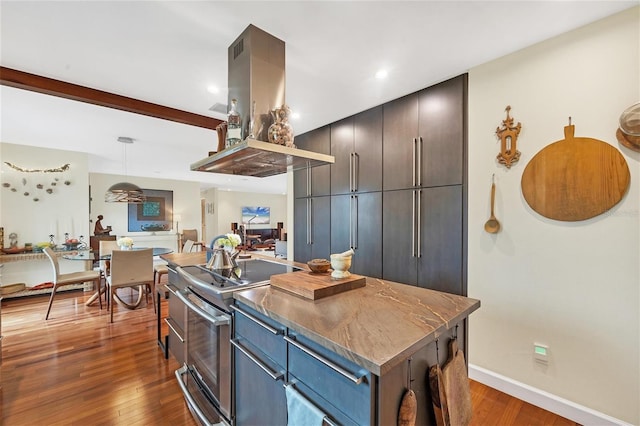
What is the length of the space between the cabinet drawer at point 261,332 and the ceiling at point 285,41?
1721mm

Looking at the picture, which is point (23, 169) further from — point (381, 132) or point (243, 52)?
point (381, 132)

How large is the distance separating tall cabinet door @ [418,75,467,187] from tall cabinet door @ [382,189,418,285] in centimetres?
27

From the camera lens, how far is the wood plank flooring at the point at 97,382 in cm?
179

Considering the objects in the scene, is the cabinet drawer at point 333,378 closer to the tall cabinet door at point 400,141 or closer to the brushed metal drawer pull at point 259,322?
the brushed metal drawer pull at point 259,322

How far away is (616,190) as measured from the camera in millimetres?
1593

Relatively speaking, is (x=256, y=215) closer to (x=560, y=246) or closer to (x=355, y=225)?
(x=355, y=225)

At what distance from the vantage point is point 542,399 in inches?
73.2

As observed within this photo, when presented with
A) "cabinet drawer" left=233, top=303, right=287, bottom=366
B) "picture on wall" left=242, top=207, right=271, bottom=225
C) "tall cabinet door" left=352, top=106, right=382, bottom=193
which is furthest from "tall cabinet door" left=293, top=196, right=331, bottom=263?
"picture on wall" left=242, top=207, right=271, bottom=225

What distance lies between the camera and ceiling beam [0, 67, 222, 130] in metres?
2.20

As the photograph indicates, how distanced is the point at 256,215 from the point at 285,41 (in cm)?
1049

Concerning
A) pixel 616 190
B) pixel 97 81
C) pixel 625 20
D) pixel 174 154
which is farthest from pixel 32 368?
pixel 625 20

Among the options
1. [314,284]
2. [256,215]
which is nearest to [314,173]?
[314,284]

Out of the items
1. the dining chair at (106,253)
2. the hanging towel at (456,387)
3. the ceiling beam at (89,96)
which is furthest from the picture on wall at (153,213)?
the hanging towel at (456,387)

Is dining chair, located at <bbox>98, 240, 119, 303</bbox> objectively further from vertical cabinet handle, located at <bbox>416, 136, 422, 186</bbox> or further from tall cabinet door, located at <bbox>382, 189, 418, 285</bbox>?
vertical cabinet handle, located at <bbox>416, 136, 422, 186</bbox>
